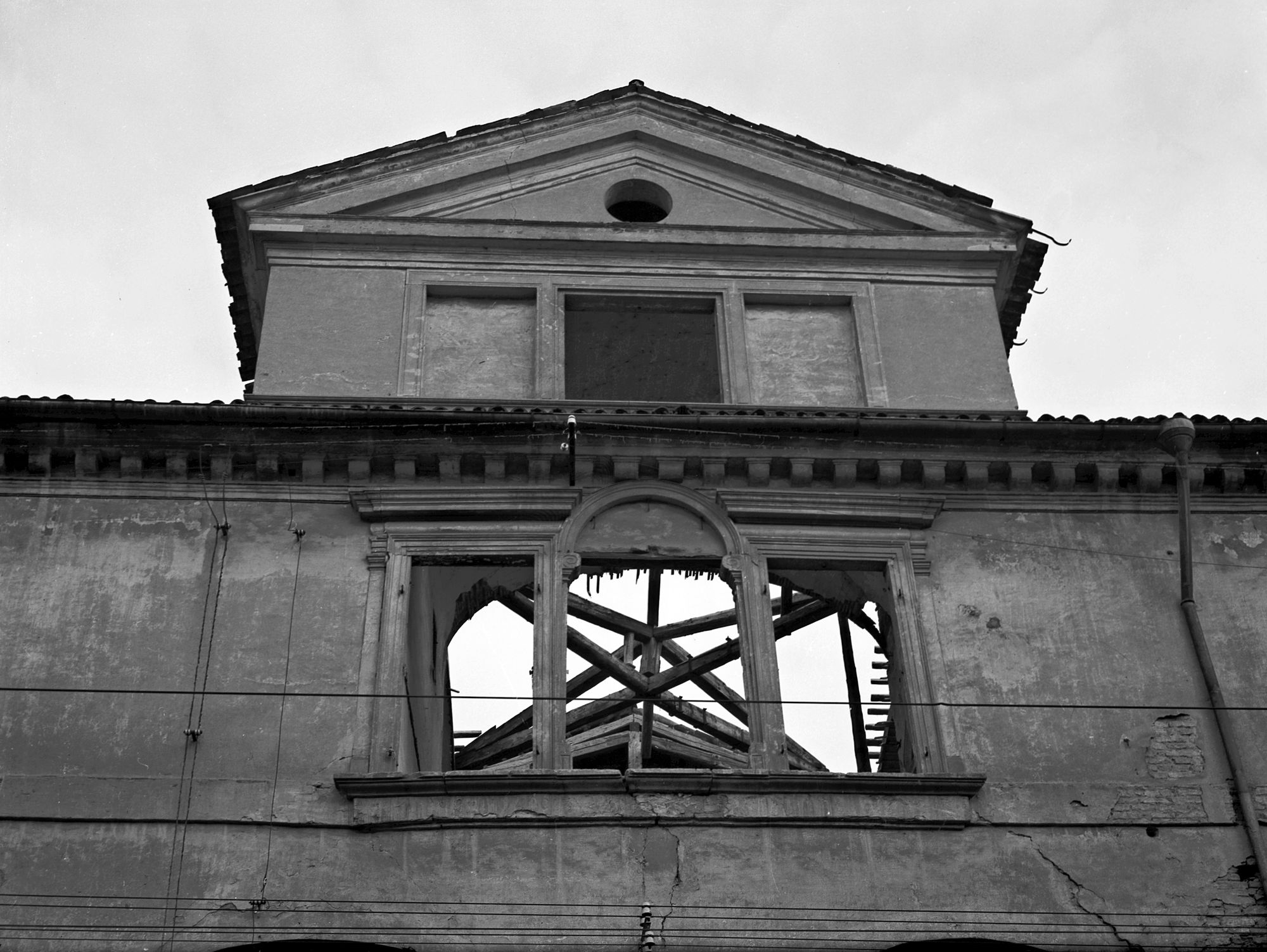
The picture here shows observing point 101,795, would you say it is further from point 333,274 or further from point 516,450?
point 333,274

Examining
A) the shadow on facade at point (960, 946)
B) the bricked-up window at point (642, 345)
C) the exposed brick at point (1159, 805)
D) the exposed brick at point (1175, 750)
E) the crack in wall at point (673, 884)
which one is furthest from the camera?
the bricked-up window at point (642, 345)

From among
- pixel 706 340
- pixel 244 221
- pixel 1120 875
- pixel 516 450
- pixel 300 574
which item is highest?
pixel 244 221

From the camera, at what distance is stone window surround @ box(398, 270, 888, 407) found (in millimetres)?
17281

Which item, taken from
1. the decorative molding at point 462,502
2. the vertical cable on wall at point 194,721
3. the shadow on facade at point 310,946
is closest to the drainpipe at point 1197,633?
the decorative molding at point 462,502

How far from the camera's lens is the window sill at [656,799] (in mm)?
13727

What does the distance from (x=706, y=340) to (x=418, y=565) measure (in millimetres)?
3865

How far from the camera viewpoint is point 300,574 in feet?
50.0

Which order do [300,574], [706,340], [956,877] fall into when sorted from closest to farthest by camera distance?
[956,877], [300,574], [706,340]

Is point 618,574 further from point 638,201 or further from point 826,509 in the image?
point 638,201

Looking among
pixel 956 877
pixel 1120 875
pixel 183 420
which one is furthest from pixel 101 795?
pixel 1120 875

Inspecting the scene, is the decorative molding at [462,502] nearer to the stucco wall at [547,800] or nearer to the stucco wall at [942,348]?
the stucco wall at [547,800]

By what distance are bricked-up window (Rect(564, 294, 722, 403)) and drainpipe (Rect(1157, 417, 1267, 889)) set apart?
4.23m

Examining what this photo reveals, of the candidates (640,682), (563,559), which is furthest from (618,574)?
(640,682)

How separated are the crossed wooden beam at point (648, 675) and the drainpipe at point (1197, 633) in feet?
9.66
